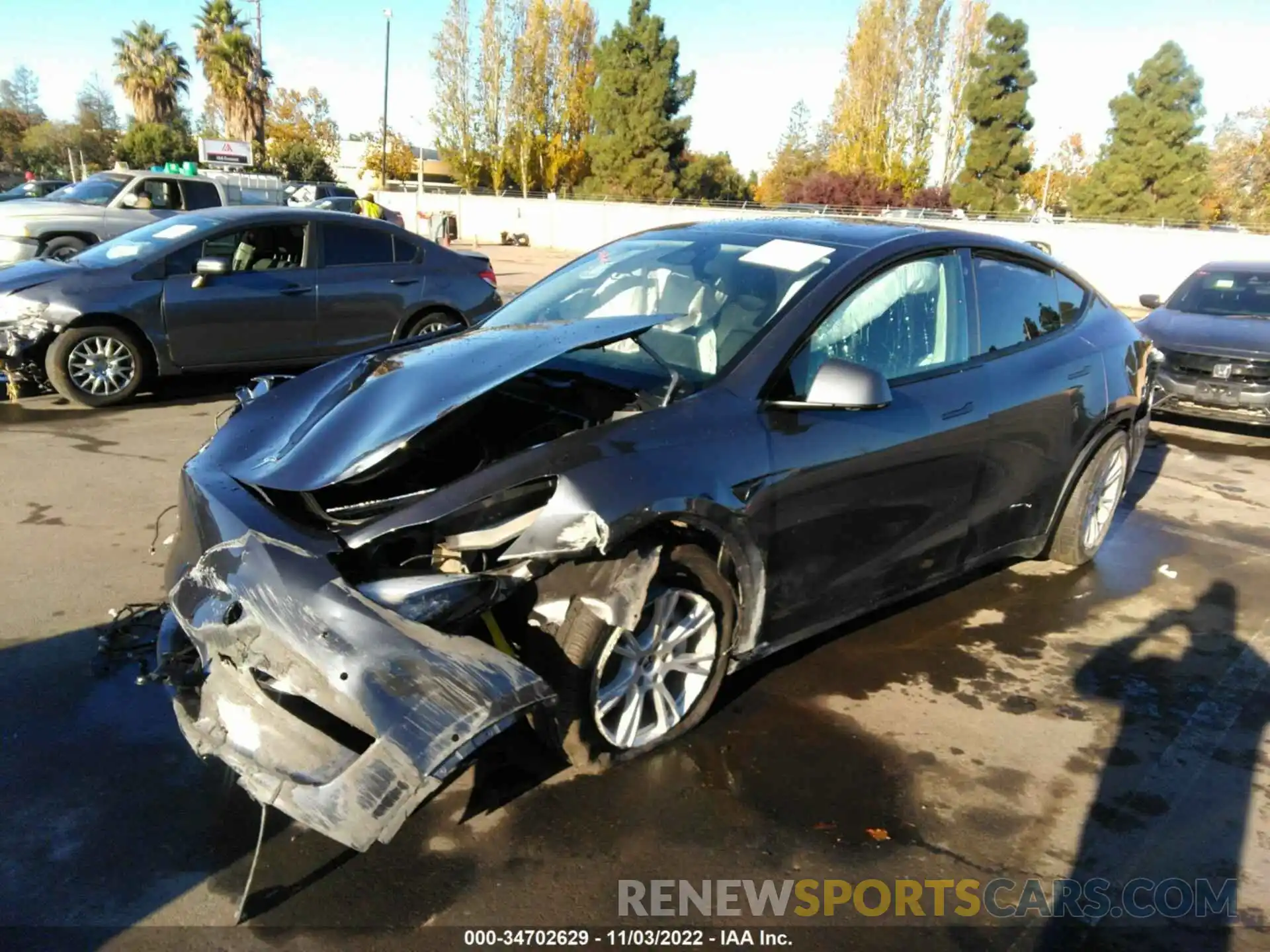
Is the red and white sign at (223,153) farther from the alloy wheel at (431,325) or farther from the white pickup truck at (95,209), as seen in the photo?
the alloy wheel at (431,325)

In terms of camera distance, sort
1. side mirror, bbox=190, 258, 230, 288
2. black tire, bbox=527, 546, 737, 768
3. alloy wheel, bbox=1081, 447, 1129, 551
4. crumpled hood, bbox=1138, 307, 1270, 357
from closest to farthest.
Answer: black tire, bbox=527, 546, 737, 768 < alloy wheel, bbox=1081, 447, 1129, 551 < side mirror, bbox=190, 258, 230, 288 < crumpled hood, bbox=1138, 307, 1270, 357

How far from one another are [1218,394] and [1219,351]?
40cm

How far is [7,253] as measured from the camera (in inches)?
500

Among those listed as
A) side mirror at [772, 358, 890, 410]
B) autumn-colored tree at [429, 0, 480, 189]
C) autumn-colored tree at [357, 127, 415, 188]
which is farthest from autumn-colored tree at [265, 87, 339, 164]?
side mirror at [772, 358, 890, 410]

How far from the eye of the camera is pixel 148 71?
153 ft

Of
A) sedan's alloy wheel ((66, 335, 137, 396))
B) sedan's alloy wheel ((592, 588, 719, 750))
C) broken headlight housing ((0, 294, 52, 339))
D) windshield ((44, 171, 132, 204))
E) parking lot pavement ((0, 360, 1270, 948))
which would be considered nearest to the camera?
parking lot pavement ((0, 360, 1270, 948))

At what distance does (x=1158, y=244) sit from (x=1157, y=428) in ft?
47.1

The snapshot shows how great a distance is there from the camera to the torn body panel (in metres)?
2.38

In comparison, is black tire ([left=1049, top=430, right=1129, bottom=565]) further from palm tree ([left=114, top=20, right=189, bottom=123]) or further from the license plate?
palm tree ([left=114, top=20, right=189, bottom=123])

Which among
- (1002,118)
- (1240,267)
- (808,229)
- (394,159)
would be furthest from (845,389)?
(394,159)

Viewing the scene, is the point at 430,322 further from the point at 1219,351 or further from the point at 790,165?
the point at 790,165

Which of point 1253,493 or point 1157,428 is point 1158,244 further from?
point 1253,493

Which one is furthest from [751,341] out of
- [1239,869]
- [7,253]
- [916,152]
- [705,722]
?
[916,152]

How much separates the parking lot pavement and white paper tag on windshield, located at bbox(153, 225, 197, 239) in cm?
396
